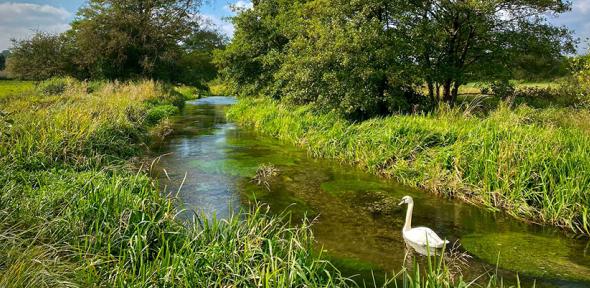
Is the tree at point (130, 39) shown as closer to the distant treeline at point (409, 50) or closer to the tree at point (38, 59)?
the tree at point (38, 59)

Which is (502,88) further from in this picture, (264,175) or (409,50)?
(264,175)

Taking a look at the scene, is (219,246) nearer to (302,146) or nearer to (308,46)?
(302,146)

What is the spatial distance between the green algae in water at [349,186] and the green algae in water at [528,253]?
10.9ft

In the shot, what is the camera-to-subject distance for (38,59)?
32.8 meters

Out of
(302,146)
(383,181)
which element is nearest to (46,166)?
(383,181)

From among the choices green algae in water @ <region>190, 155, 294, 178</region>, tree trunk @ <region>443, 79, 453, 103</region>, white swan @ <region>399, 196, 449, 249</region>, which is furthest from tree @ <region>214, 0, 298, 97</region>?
white swan @ <region>399, 196, 449, 249</region>

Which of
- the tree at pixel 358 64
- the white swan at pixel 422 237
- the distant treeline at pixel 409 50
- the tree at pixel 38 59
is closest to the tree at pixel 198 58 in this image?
the tree at pixel 38 59

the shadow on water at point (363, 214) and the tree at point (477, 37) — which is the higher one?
the tree at point (477, 37)

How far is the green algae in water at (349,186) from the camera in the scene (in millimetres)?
10453

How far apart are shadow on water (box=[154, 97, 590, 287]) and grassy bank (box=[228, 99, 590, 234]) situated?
38 centimetres

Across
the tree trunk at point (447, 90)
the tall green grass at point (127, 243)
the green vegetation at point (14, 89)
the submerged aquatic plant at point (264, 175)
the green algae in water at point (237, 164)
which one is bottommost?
the green algae in water at point (237, 164)

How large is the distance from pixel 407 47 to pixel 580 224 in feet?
30.5

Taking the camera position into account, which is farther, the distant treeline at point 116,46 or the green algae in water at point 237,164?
the distant treeline at point 116,46

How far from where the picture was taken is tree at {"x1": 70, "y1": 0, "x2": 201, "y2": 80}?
3331 centimetres
